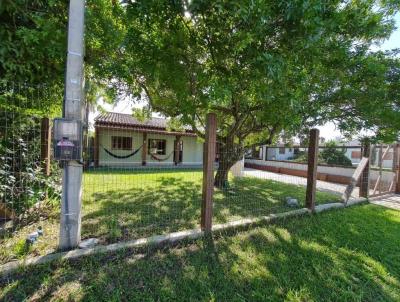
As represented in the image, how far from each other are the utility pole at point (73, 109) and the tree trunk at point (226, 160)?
4.52 meters

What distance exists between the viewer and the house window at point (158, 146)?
14930mm

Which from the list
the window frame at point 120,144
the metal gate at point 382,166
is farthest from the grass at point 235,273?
the window frame at point 120,144

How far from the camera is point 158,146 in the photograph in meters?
15.3

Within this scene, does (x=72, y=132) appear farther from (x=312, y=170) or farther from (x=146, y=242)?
(x=312, y=170)

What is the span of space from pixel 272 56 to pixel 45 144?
413cm

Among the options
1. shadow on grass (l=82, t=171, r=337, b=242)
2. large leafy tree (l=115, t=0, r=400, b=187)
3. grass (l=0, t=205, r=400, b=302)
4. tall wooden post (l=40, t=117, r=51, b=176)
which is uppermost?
large leafy tree (l=115, t=0, r=400, b=187)

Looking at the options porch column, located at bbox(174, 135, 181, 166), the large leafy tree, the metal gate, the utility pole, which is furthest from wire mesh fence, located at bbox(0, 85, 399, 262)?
porch column, located at bbox(174, 135, 181, 166)

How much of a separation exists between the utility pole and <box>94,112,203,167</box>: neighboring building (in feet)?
30.9

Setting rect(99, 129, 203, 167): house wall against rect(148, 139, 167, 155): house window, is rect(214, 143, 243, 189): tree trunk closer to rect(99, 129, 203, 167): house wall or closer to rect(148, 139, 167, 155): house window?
rect(99, 129, 203, 167): house wall

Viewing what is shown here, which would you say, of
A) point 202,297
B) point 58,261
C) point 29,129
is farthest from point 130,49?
point 202,297

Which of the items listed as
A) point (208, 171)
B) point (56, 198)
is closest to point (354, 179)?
point (208, 171)

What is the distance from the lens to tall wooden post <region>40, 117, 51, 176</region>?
407 centimetres

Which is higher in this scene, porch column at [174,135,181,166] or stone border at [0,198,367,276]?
porch column at [174,135,181,166]

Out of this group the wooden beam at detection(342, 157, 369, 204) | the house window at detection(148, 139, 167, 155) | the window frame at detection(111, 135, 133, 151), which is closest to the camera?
the wooden beam at detection(342, 157, 369, 204)
